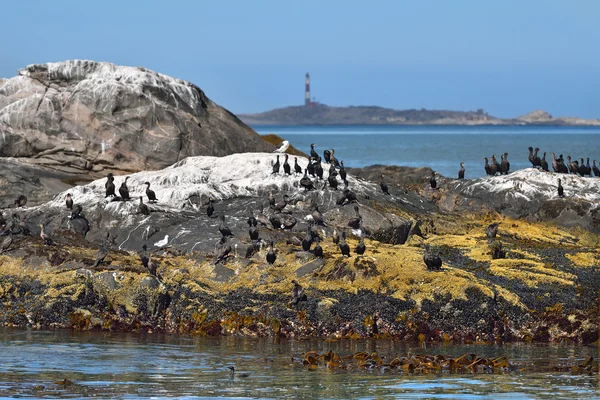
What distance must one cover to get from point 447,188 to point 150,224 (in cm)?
1112

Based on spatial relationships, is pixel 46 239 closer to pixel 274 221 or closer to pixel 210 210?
pixel 210 210

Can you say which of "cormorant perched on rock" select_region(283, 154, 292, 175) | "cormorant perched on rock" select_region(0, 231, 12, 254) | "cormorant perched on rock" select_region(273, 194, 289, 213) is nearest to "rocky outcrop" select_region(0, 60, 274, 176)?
"cormorant perched on rock" select_region(283, 154, 292, 175)

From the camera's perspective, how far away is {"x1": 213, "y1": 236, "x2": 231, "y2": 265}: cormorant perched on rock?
23.4 m

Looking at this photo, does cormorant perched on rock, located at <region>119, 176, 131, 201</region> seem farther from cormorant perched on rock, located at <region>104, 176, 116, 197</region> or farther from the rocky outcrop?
the rocky outcrop

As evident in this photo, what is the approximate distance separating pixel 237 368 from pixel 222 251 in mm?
5469

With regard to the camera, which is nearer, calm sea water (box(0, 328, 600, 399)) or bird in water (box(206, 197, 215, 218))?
calm sea water (box(0, 328, 600, 399))

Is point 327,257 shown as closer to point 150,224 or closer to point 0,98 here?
point 150,224

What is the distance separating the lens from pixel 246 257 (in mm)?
23656

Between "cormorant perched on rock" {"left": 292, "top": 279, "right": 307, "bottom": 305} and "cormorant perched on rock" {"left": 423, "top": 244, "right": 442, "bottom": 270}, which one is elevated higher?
"cormorant perched on rock" {"left": 423, "top": 244, "right": 442, "bottom": 270}

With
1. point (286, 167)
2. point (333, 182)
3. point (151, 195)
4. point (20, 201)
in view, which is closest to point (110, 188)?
point (151, 195)

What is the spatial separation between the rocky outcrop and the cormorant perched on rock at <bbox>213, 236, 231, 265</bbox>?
11777mm

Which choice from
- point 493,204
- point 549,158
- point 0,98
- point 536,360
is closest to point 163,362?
point 536,360

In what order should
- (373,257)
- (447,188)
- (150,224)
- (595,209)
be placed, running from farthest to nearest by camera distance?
(447,188)
(595,209)
(150,224)
(373,257)

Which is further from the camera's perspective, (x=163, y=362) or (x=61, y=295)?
(x=61, y=295)
